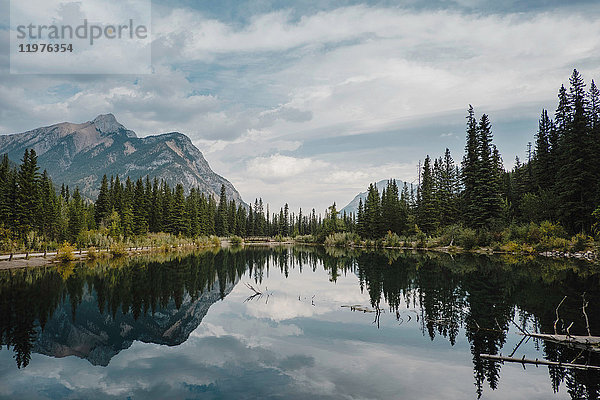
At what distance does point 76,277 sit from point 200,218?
226ft

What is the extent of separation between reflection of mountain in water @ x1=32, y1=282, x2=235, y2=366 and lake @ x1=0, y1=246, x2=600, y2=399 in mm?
60

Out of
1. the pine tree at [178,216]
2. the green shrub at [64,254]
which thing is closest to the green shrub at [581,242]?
the green shrub at [64,254]

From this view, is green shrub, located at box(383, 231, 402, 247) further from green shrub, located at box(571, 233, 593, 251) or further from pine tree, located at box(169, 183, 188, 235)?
pine tree, located at box(169, 183, 188, 235)

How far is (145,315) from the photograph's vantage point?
1548cm

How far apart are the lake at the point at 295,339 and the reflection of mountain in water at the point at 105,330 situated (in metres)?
0.06

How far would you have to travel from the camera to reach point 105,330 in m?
13.3

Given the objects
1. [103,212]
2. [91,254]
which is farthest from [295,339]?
[103,212]

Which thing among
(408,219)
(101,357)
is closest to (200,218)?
(408,219)

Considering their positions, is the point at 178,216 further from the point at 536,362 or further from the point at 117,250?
the point at 536,362

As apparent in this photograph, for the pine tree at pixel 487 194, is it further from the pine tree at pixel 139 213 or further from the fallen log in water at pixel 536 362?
the pine tree at pixel 139 213

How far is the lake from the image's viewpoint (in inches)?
327

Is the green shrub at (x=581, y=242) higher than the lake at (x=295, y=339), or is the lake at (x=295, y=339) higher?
the green shrub at (x=581, y=242)

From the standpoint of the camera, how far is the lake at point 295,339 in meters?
8.31

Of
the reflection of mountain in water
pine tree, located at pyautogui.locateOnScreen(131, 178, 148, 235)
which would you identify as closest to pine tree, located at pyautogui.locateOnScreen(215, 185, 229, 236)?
pine tree, located at pyautogui.locateOnScreen(131, 178, 148, 235)
